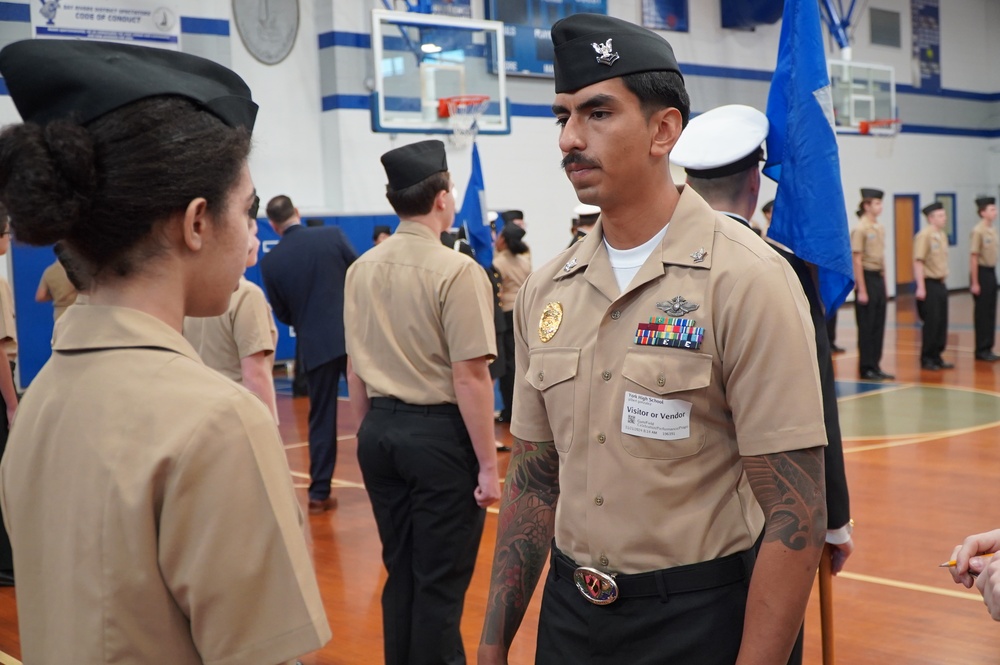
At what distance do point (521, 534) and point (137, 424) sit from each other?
1063mm

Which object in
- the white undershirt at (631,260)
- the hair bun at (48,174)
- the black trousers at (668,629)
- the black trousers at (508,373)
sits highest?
the hair bun at (48,174)

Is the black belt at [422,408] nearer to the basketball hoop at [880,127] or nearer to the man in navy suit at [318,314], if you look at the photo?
the man in navy suit at [318,314]

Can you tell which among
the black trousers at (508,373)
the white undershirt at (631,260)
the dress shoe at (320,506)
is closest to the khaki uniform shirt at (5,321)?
the dress shoe at (320,506)

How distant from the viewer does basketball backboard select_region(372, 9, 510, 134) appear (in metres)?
13.1

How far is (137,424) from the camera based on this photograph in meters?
1.13

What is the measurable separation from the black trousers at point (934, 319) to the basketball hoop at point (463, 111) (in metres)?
6.13

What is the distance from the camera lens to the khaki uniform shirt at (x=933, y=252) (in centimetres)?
1138

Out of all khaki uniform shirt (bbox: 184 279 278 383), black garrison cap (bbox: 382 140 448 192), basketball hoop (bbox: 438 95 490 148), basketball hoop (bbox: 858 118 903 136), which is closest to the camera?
black garrison cap (bbox: 382 140 448 192)

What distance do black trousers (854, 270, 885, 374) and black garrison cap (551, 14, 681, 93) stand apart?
383 inches

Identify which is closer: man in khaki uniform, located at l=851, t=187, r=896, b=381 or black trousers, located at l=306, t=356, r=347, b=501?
black trousers, located at l=306, t=356, r=347, b=501

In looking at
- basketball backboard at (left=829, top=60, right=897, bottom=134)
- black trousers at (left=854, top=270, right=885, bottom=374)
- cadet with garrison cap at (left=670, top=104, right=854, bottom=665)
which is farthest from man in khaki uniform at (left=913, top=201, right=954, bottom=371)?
cadet with garrison cap at (left=670, top=104, right=854, bottom=665)

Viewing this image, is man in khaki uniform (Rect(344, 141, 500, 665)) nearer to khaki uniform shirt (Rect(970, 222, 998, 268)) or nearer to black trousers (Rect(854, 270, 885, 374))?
black trousers (Rect(854, 270, 885, 374))

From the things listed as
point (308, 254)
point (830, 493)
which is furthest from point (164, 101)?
point (308, 254)

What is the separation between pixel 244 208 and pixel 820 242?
1.88m
